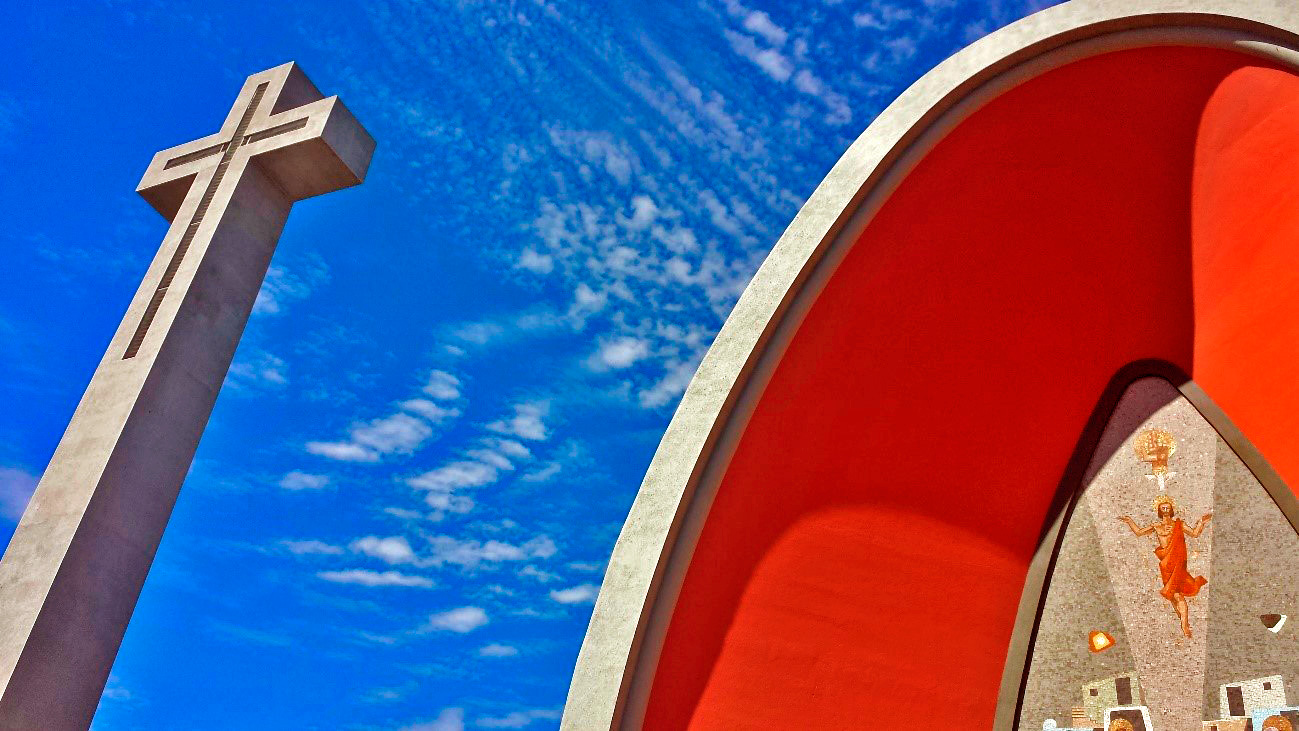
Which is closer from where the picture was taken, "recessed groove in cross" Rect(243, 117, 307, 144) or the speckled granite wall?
the speckled granite wall

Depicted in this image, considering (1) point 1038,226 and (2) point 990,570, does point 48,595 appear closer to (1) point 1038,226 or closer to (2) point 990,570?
(2) point 990,570

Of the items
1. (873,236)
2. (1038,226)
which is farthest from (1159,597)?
(873,236)

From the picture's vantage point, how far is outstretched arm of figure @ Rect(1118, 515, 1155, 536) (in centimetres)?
540

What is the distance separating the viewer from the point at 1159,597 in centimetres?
527

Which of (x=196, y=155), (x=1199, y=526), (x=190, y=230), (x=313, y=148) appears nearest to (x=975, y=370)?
(x=1199, y=526)

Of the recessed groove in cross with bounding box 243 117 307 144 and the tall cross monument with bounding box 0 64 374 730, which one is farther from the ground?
the recessed groove in cross with bounding box 243 117 307 144

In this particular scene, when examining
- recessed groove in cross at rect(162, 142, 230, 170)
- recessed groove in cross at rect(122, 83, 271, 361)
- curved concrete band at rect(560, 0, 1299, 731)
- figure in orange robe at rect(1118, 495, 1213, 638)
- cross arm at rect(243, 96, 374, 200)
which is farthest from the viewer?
recessed groove in cross at rect(162, 142, 230, 170)

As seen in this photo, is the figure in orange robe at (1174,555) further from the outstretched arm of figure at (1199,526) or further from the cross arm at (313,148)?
the cross arm at (313,148)

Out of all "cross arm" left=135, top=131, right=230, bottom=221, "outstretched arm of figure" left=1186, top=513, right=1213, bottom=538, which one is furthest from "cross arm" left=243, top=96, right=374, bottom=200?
"outstretched arm of figure" left=1186, top=513, right=1213, bottom=538

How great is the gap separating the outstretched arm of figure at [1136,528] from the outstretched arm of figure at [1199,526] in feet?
0.63

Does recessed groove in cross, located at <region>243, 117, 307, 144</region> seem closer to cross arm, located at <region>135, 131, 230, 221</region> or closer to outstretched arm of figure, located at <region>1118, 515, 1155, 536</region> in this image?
cross arm, located at <region>135, 131, 230, 221</region>

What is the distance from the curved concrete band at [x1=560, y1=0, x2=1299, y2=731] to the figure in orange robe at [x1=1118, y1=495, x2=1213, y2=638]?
7.47 feet

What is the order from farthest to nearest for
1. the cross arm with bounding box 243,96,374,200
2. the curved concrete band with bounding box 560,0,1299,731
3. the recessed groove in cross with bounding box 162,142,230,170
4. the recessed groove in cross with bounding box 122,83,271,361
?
1. the recessed groove in cross with bounding box 162,142,230,170
2. the cross arm with bounding box 243,96,374,200
3. the recessed groove in cross with bounding box 122,83,271,361
4. the curved concrete band with bounding box 560,0,1299,731

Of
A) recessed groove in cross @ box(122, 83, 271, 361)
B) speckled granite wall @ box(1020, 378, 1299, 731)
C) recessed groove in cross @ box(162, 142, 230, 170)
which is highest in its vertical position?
recessed groove in cross @ box(162, 142, 230, 170)
